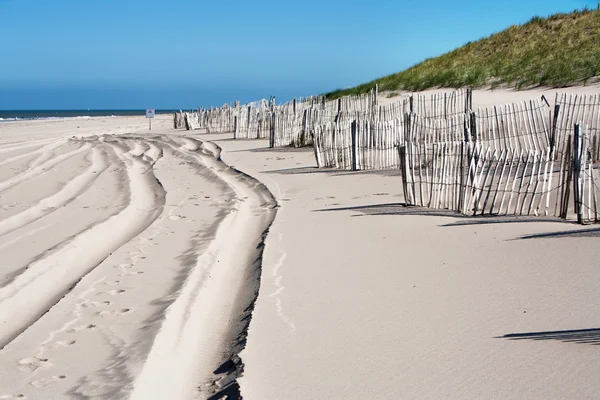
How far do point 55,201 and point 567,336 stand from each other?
767 centimetres

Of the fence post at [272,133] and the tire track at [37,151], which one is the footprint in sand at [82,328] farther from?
the fence post at [272,133]

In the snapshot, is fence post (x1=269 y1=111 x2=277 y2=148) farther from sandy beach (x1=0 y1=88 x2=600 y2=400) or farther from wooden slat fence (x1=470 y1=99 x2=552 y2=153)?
sandy beach (x1=0 y1=88 x2=600 y2=400)

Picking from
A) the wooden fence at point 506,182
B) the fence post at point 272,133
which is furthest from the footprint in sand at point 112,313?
the fence post at point 272,133

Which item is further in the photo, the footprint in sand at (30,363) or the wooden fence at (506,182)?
the wooden fence at (506,182)

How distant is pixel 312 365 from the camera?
3.50m

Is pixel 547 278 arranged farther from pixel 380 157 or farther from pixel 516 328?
pixel 380 157

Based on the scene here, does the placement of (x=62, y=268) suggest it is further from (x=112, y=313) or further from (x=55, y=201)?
(x=55, y=201)

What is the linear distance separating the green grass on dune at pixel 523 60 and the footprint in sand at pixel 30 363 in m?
17.1

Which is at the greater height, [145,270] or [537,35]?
[537,35]

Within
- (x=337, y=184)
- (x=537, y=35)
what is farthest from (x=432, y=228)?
(x=537, y=35)

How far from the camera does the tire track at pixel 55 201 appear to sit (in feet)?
26.2

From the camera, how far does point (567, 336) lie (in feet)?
11.6

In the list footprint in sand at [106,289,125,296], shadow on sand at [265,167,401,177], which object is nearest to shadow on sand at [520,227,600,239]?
footprint in sand at [106,289,125,296]

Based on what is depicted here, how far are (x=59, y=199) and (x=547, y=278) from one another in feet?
23.5
